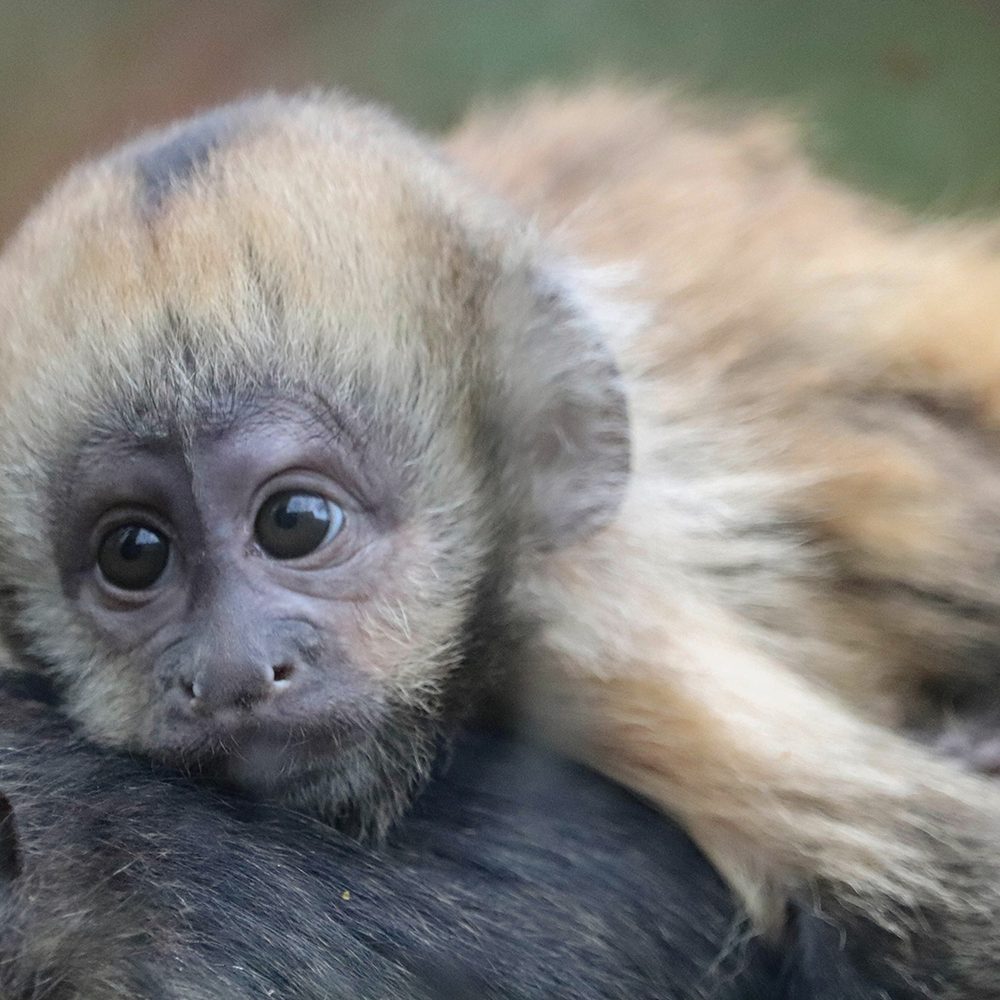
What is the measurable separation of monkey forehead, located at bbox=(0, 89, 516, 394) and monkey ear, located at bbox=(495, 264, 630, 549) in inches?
2.8

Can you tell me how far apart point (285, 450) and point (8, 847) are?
0.55m

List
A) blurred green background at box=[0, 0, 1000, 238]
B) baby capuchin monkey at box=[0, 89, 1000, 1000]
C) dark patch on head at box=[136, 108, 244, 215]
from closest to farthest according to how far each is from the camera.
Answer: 1. baby capuchin monkey at box=[0, 89, 1000, 1000]
2. dark patch on head at box=[136, 108, 244, 215]
3. blurred green background at box=[0, 0, 1000, 238]

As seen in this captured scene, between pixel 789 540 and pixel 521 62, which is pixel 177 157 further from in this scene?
pixel 521 62

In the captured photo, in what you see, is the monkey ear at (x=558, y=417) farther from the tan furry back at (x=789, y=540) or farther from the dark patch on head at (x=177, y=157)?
the dark patch on head at (x=177, y=157)

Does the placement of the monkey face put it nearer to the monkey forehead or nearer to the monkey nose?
the monkey nose

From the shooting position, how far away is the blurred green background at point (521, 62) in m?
2.52

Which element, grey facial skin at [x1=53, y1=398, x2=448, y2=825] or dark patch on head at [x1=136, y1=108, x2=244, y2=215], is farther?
dark patch on head at [x1=136, y1=108, x2=244, y2=215]

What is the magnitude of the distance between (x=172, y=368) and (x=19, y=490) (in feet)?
0.87

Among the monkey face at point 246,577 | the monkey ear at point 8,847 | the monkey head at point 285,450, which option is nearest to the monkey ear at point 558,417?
the monkey head at point 285,450

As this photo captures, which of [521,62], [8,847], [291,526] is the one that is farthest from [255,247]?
[521,62]

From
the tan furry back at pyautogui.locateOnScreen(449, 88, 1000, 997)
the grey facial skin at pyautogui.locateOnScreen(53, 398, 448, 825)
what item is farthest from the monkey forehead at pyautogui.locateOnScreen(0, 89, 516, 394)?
the tan furry back at pyautogui.locateOnScreen(449, 88, 1000, 997)

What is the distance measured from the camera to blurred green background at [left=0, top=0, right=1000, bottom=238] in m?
2.52

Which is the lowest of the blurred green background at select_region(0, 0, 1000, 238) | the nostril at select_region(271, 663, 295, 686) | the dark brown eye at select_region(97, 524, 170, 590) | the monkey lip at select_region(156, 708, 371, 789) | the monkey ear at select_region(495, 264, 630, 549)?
the monkey lip at select_region(156, 708, 371, 789)

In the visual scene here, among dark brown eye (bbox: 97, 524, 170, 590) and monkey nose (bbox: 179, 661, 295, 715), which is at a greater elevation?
dark brown eye (bbox: 97, 524, 170, 590)
